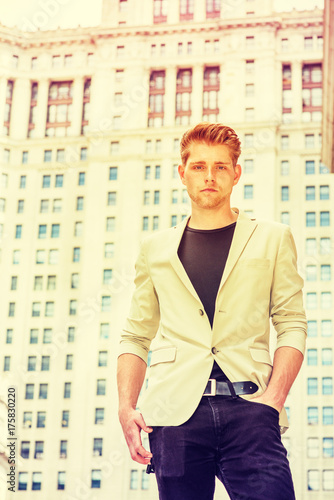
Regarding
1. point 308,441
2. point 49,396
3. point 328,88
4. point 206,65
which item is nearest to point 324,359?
point 308,441

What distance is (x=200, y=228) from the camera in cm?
211

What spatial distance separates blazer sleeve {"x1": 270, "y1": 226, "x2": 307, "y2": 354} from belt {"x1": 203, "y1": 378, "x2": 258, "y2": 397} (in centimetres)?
18

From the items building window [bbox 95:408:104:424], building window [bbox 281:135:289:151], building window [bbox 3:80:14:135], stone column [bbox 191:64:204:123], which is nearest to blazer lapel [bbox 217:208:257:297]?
building window [bbox 95:408:104:424]

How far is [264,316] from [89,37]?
33.8 meters

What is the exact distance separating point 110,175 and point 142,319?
32087 millimetres

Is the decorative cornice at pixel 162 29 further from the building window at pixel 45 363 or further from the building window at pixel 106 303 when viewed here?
the building window at pixel 45 363

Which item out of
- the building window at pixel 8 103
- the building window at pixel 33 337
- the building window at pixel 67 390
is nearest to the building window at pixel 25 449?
the building window at pixel 67 390

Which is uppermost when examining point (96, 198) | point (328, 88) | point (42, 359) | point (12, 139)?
point (12, 139)

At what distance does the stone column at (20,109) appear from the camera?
34.1 m

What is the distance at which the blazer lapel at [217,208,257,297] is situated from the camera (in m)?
1.95

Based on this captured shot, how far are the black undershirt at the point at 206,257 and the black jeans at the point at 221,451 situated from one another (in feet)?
0.93

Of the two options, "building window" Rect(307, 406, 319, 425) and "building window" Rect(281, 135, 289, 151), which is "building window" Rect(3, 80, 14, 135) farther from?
"building window" Rect(307, 406, 319, 425)

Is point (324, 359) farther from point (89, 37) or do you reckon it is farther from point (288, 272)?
point (288, 272)

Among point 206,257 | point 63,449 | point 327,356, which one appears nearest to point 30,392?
point 63,449
